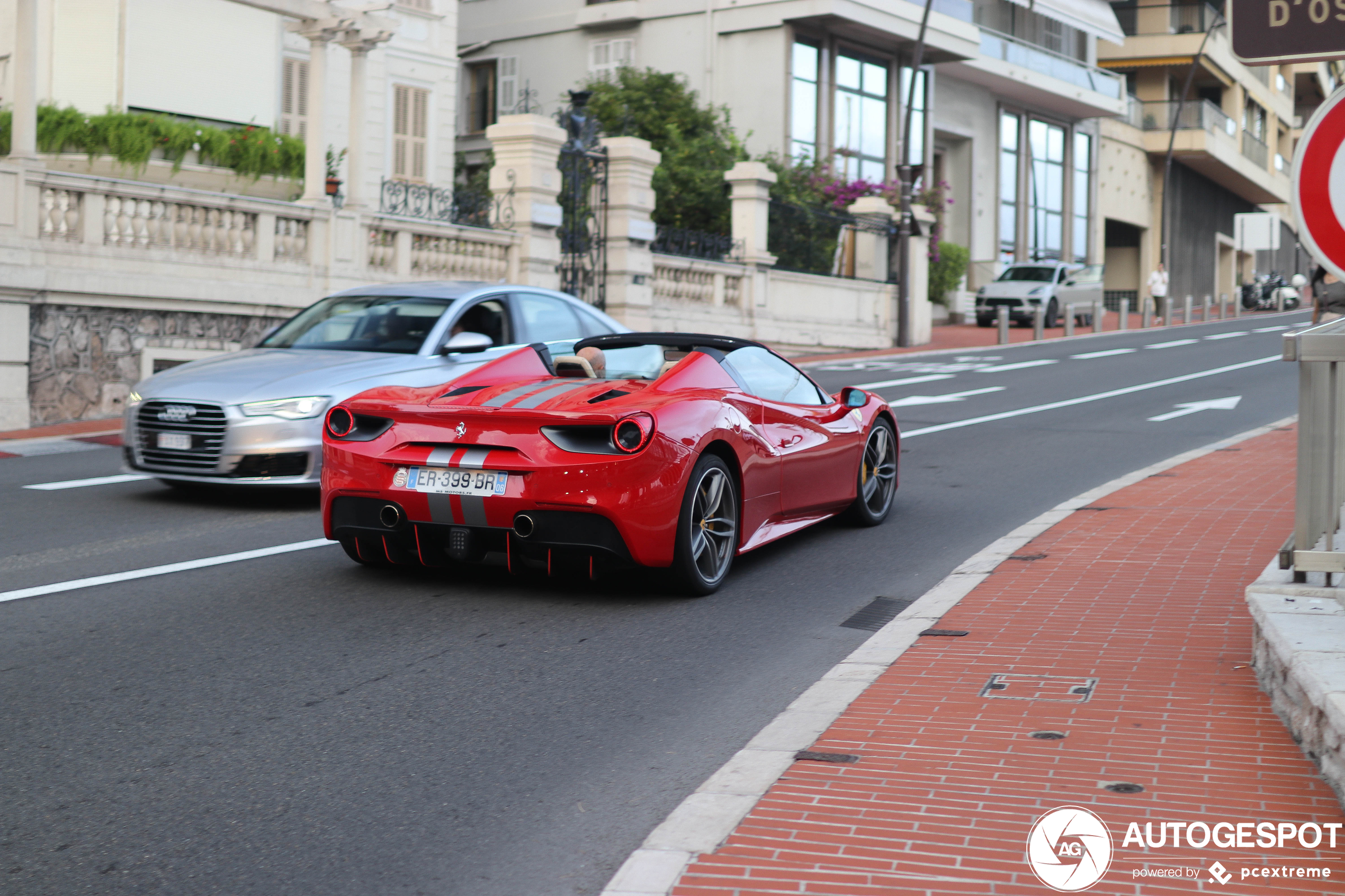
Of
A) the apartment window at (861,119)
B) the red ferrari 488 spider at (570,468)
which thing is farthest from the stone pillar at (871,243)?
the red ferrari 488 spider at (570,468)

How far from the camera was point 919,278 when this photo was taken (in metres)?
32.2

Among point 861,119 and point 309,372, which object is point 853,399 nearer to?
point 309,372

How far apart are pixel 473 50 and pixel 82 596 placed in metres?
36.3

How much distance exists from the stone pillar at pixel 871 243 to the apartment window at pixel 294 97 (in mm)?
11689

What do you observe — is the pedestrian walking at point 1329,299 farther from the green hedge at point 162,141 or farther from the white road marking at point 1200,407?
the green hedge at point 162,141

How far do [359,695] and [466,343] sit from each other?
513 centimetres

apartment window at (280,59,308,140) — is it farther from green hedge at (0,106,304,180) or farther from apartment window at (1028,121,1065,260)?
apartment window at (1028,121,1065,260)

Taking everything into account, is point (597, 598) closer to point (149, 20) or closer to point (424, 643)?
point (424, 643)

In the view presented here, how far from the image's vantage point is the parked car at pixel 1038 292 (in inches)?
1529

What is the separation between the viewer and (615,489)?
6371mm

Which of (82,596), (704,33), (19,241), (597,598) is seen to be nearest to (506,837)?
(597,598)

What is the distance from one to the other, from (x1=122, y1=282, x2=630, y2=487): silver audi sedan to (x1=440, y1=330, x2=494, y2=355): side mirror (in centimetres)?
1

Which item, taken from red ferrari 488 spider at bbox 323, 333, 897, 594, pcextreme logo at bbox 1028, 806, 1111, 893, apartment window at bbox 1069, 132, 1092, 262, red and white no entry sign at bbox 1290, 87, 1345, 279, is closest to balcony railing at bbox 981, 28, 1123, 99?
apartment window at bbox 1069, 132, 1092, 262

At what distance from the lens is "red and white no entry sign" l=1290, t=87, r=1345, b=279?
423cm
